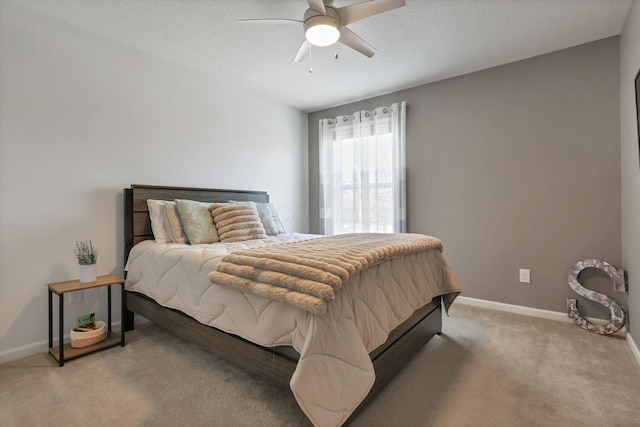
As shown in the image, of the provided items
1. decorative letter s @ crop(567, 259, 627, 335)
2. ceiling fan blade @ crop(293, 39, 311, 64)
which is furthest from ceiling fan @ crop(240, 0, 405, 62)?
decorative letter s @ crop(567, 259, 627, 335)

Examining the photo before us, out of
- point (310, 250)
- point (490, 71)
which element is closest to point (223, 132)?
point (310, 250)

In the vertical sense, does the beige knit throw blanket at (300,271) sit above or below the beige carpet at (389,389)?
above

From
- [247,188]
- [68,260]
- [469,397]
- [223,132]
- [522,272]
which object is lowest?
[469,397]

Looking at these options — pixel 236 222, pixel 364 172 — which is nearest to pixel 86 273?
pixel 236 222

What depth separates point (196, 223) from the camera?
8.09 feet

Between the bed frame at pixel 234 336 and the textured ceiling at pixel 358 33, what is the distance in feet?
4.10

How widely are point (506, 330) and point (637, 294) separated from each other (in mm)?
847

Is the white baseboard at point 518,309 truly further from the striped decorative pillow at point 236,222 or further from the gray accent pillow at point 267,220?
the striped decorative pillow at point 236,222

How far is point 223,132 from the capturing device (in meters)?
3.31

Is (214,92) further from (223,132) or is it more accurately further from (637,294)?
(637,294)

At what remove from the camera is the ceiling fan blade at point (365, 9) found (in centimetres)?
170

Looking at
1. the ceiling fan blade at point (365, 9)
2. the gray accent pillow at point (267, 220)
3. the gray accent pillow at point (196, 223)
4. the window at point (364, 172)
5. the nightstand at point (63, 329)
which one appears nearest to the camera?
the ceiling fan blade at point (365, 9)

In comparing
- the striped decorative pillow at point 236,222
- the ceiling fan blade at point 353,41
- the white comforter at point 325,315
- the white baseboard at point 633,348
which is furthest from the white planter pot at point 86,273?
the white baseboard at point 633,348

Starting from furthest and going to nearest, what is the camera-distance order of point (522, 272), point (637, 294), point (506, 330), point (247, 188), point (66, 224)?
point (247, 188) → point (522, 272) → point (506, 330) → point (66, 224) → point (637, 294)
